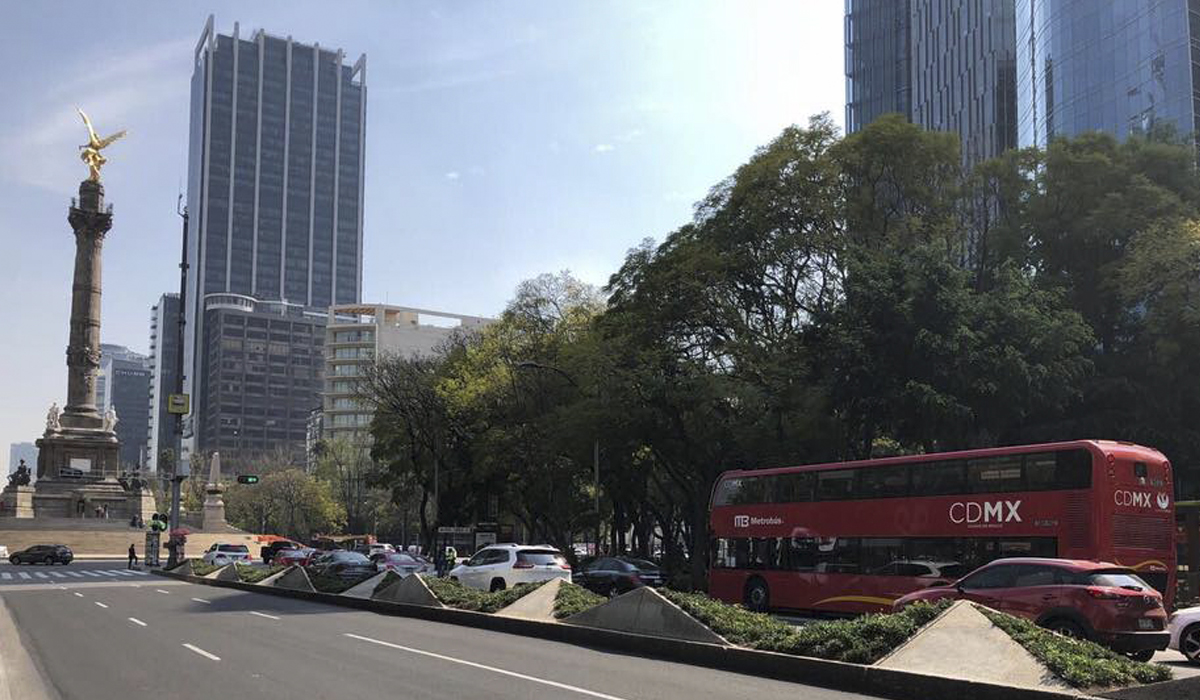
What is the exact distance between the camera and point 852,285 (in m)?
34.5

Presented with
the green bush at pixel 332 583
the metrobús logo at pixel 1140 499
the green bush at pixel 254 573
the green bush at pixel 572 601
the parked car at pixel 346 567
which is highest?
the metrobús logo at pixel 1140 499

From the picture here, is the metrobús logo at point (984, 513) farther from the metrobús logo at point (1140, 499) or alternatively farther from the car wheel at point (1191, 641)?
the car wheel at point (1191, 641)

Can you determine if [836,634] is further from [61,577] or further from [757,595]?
[61,577]

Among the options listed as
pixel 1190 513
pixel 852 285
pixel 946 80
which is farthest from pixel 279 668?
pixel 946 80

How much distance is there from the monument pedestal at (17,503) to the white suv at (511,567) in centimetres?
6273

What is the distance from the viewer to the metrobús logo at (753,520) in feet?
88.2

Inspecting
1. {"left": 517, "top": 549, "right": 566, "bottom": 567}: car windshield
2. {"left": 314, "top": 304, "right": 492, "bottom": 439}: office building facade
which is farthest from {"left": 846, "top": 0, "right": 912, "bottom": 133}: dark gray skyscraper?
{"left": 517, "top": 549, "right": 566, "bottom": 567}: car windshield

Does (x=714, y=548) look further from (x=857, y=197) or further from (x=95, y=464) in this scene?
(x=95, y=464)

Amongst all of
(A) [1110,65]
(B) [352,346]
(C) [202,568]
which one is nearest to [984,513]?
(C) [202,568]

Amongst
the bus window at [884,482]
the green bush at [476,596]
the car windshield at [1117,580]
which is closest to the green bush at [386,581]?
the green bush at [476,596]

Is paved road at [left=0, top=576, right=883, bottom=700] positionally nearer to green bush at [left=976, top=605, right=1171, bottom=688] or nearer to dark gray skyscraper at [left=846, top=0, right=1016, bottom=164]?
green bush at [left=976, top=605, right=1171, bottom=688]

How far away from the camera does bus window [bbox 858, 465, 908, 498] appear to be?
2352 centimetres

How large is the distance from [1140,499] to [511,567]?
16.5 metres

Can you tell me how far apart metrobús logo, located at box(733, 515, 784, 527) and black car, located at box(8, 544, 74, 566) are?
50.2 meters
